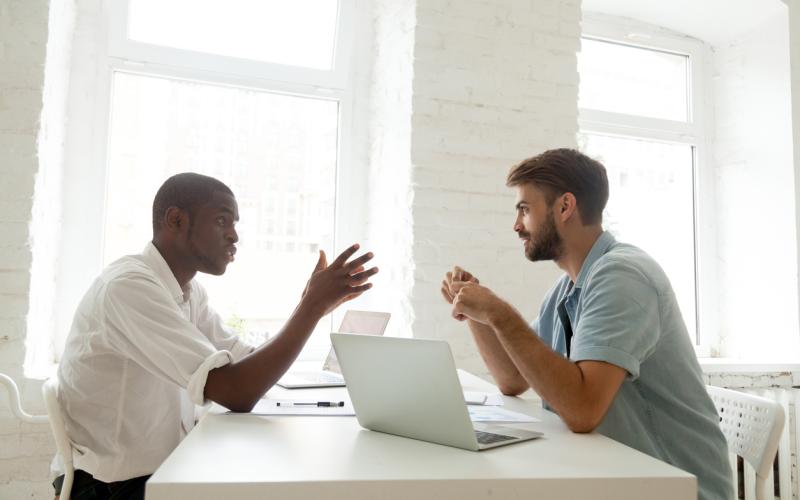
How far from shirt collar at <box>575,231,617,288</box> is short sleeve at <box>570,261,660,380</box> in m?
0.16

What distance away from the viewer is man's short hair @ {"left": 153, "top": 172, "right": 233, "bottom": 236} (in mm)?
1643

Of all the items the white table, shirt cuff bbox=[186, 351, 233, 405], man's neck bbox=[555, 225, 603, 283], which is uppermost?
man's neck bbox=[555, 225, 603, 283]

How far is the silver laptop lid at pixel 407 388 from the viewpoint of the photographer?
1.06m

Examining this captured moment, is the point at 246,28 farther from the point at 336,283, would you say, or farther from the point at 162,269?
the point at 336,283

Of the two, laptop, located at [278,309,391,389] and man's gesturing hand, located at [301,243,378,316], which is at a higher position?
man's gesturing hand, located at [301,243,378,316]

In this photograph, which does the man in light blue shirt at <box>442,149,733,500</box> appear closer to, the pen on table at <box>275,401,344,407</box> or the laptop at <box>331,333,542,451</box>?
the laptop at <box>331,333,542,451</box>

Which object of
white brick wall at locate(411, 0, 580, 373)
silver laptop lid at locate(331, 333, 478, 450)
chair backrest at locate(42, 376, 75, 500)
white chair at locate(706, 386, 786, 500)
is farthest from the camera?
white brick wall at locate(411, 0, 580, 373)

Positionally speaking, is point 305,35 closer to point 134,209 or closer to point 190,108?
point 190,108

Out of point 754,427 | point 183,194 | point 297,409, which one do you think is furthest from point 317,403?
point 754,427

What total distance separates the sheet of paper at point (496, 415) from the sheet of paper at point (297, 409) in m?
0.26

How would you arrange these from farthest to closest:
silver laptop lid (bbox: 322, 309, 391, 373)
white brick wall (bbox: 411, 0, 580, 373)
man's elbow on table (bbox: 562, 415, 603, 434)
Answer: white brick wall (bbox: 411, 0, 580, 373)
silver laptop lid (bbox: 322, 309, 391, 373)
man's elbow on table (bbox: 562, 415, 603, 434)

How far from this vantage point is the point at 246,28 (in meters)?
2.96

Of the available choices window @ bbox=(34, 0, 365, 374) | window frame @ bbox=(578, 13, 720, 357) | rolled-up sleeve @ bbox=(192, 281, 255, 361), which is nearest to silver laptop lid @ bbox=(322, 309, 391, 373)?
rolled-up sleeve @ bbox=(192, 281, 255, 361)

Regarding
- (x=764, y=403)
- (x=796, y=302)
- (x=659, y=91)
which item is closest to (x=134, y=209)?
(x=764, y=403)
